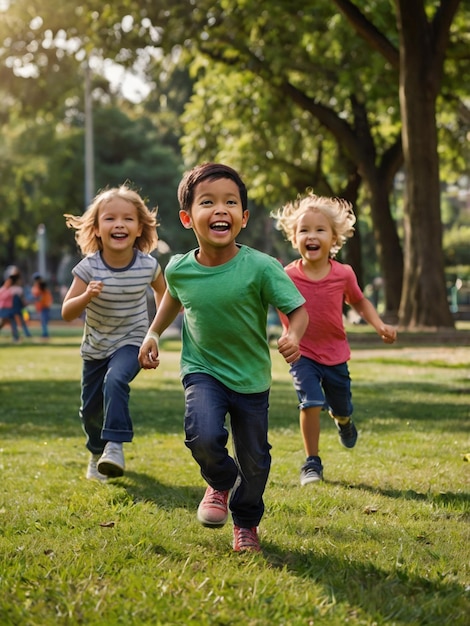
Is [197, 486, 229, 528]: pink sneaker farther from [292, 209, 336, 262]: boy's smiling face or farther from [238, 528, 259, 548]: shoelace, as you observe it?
[292, 209, 336, 262]: boy's smiling face

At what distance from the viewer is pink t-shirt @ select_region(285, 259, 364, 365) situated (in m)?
7.46

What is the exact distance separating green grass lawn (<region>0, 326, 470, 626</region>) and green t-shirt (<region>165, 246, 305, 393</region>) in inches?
30.7

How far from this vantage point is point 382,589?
14.2ft

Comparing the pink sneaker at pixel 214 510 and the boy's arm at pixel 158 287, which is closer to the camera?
the pink sneaker at pixel 214 510

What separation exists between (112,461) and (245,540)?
1.82 metres

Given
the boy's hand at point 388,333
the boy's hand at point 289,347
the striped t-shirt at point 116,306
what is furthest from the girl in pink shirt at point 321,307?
the boy's hand at point 289,347

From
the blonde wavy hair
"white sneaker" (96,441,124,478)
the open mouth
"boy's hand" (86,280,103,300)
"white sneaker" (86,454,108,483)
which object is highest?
the blonde wavy hair

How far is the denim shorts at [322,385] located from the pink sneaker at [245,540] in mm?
2208

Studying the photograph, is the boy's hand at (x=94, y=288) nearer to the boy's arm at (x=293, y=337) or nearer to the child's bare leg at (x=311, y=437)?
the child's bare leg at (x=311, y=437)

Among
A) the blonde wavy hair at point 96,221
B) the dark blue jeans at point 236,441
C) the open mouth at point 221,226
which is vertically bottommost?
the dark blue jeans at point 236,441

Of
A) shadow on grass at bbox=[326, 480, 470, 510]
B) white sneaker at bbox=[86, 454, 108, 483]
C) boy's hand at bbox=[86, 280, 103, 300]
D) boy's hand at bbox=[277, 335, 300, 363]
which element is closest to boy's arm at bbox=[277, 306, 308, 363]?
boy's hand at bbox=[277, 335, 300, 363]

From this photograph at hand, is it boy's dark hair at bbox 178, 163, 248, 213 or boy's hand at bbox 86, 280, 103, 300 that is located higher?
boy's dark hair at bbox 178, 163, 248, 213

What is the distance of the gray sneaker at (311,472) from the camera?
7004 mm

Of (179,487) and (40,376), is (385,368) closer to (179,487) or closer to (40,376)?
(40,376)
